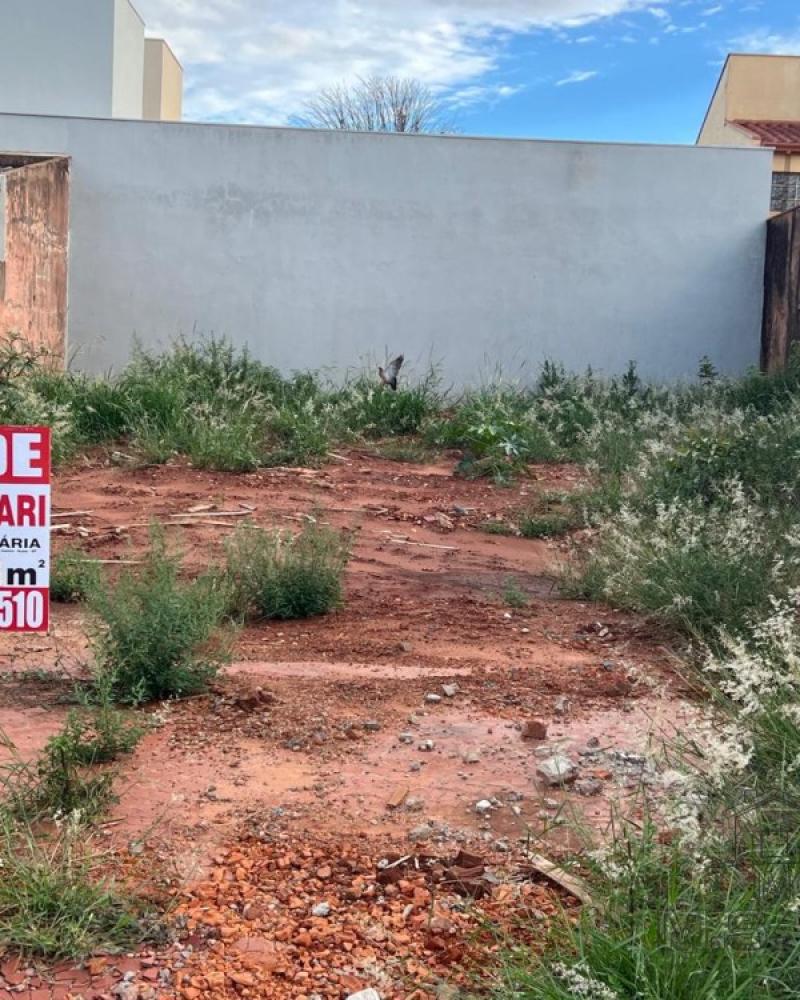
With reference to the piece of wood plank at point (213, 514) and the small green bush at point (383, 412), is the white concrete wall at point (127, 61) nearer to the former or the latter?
the small green bush at point (383, 412)

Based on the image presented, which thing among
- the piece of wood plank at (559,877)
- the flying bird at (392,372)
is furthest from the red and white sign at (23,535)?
the flying bird at (392,372)

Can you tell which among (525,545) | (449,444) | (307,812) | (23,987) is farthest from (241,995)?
(449,444)

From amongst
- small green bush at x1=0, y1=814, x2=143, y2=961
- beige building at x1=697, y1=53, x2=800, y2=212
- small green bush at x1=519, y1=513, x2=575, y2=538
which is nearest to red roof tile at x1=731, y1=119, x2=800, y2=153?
beige building at x1=697, y1=53, x2=800, y2=212

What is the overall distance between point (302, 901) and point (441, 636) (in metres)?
2.68

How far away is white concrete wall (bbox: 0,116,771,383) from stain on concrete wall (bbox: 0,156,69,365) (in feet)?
1.81

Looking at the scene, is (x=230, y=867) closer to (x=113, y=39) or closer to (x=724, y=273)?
(x=724, y=273)

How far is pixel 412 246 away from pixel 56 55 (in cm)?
828

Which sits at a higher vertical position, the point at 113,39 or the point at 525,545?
the point at 113,39

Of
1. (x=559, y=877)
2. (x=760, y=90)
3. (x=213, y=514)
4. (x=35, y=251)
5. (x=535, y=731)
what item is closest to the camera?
(x=559, y=877)

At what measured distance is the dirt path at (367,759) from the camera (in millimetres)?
2559

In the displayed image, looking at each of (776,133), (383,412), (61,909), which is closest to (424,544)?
(383,412)

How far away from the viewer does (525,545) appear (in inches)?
302

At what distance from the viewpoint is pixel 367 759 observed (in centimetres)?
364

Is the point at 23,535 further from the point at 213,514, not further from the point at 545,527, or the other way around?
the point at 545,527
